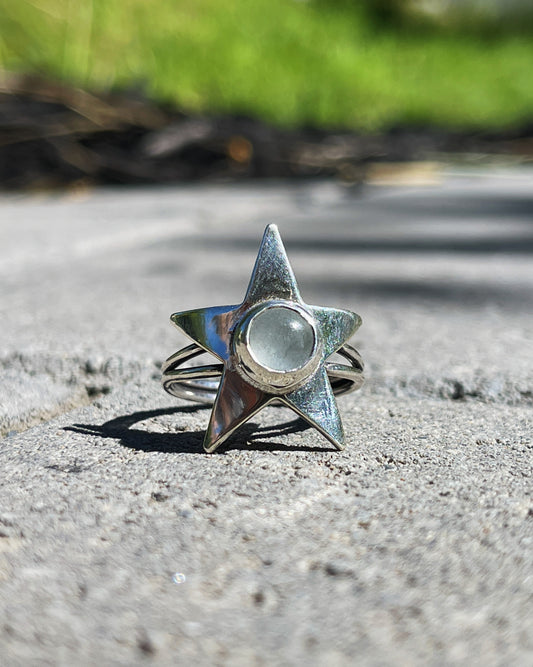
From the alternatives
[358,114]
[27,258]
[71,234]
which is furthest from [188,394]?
[358,114]

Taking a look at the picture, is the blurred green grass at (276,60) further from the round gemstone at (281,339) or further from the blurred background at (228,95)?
the round gemstone at (281,339)

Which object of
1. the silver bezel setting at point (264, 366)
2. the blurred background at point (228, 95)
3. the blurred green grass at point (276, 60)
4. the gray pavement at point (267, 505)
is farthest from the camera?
the blurred green grass at point (276, 60)

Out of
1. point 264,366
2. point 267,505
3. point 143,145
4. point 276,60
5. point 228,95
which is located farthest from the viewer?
point 276,60

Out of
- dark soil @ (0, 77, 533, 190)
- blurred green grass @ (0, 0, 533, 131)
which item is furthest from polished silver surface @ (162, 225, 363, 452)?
blurred green grass @ (0, 0, 533, 131)

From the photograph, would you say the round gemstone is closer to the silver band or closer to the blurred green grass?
the silver band

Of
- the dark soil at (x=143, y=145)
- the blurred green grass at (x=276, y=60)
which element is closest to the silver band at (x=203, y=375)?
the dark soil at (x=143, y=145)

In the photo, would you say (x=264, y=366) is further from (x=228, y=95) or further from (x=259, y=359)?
(x=228, y=95)

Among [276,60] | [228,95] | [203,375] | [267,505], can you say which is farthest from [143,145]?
[267,505]

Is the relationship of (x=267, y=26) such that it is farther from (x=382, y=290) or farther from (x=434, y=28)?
(x=382, y=290)

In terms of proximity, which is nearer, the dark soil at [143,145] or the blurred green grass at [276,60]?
the dark soil at [143,145]
